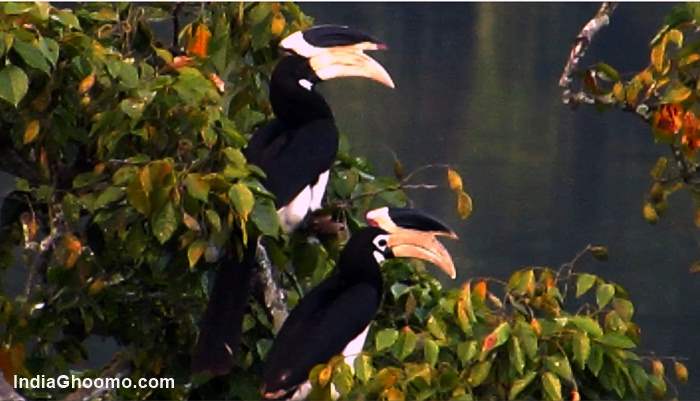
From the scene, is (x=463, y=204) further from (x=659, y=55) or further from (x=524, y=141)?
(x=524, y=141)

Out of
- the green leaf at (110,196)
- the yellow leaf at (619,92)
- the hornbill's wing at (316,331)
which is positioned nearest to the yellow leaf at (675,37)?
the yellow leaf at (619,92)

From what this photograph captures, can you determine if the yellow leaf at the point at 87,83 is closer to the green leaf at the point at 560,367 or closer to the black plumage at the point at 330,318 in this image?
the black plumage at the point at 330,318

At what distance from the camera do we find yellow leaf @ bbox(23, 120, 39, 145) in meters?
2.24

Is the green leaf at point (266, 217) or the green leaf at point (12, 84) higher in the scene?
the green leaf at point (12, 84)

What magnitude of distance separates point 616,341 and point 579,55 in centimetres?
40

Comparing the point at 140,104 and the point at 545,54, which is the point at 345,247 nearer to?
the point at 140,104

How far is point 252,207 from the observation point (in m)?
2.09

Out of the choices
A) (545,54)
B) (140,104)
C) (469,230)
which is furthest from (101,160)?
(545,54)

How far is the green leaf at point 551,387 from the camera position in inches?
78.8

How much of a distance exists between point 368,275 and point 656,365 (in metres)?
0.38

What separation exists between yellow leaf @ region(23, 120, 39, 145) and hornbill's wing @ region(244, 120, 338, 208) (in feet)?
1.06

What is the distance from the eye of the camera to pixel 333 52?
245 centimetres

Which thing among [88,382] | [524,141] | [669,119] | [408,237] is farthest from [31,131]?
[524,141]

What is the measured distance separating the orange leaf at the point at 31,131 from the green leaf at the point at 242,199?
31 cm
